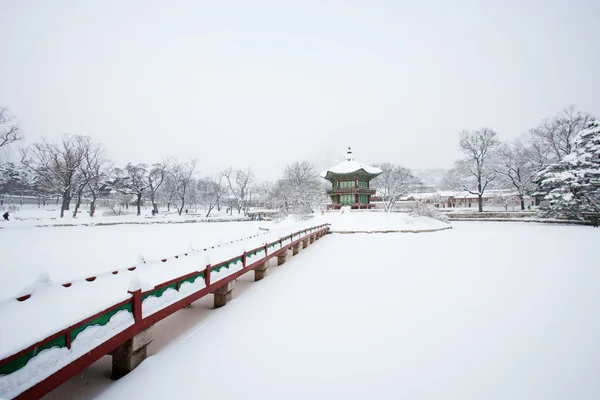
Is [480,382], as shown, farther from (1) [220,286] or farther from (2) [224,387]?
(1) [220,286]

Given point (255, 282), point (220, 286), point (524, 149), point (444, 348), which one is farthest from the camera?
point (524, 149)

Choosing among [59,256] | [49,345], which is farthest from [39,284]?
[59,256]

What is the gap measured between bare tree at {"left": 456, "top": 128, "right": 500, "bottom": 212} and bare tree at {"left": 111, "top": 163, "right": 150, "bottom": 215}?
5024 cm

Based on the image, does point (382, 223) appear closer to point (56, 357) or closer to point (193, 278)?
point (193, 278)

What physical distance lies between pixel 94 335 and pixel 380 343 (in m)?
4.24

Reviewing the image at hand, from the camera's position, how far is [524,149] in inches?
1502

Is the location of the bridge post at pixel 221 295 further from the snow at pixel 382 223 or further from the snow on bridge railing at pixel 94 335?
the snow at pixel 382 223

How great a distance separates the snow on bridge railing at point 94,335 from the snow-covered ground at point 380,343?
0.72 meters

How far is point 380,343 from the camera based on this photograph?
4.68 meters

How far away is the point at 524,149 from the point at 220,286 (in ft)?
156

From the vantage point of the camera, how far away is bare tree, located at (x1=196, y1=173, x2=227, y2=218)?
52.7 meters

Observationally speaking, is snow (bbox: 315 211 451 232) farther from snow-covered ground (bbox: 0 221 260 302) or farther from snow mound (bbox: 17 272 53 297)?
snow mound (bbox: 17 272 53 297)

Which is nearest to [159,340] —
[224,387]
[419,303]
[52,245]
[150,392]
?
[150,392]

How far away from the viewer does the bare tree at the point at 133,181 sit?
42781 mm
